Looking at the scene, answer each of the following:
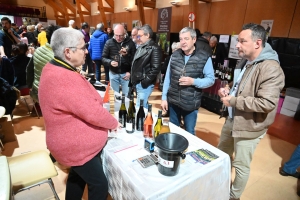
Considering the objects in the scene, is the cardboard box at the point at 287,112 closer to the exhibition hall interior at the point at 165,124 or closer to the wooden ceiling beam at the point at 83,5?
the exhibition hall interior at the point at 165,124

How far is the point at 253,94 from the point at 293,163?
1.37m

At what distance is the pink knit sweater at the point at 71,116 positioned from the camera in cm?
96

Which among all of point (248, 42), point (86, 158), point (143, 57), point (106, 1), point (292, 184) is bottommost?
point (292, 184)

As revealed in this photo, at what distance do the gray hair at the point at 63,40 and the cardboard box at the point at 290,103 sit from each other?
431 cm

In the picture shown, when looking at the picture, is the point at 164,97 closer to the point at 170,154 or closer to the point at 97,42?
the point at 170,154

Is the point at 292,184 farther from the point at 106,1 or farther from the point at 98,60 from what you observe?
the point at 106,1

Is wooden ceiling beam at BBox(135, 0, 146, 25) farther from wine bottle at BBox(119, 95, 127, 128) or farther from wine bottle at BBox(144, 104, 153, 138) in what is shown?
wine bottle at BBox(144, 104, 153, 138)

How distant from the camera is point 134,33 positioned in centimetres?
359

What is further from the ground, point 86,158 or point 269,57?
point 269,57

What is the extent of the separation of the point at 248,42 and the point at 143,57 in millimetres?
1355

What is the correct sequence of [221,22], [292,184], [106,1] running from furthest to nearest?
[106,1] → [221,22] → [292,184]

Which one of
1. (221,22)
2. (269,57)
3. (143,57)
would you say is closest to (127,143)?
(269,57)

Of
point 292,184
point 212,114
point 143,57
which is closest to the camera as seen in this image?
point 292,184

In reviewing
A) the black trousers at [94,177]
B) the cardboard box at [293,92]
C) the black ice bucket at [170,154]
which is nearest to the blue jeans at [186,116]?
the black ice bucket at [170,154]
